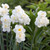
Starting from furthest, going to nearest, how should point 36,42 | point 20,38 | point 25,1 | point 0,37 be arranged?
point 25,1 < point 36,42 < point 0,37 < point 20,38

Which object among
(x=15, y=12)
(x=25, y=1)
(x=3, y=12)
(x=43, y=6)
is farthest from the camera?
(x=25, y=1)

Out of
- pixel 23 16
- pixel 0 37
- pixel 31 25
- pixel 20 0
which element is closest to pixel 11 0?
pixel 20 0

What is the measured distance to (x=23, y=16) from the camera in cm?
121

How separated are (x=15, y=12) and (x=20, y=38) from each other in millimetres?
271

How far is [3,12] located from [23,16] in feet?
0.97

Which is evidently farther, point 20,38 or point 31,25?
point 31,25

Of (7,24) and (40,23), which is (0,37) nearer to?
(7,24)

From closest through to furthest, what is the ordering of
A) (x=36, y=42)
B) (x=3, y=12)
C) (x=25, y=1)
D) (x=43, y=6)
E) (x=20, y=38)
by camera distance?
1. (x=20, y=38)
2. (x=3, y=12)
3. (x=36, y=42)
4. (x=43, y=6)
5. (x=25, y=1)

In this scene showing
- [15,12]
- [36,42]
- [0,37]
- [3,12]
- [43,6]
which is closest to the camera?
[15,12]

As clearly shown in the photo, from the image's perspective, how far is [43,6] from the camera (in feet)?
8.01

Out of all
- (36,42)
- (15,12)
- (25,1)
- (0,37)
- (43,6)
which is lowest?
(36,42)

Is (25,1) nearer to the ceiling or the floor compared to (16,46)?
nearer to the ceiling

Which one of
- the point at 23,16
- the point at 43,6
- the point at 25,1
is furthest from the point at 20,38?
the point at 25,1

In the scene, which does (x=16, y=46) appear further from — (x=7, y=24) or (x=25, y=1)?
(x=25, y=1)
